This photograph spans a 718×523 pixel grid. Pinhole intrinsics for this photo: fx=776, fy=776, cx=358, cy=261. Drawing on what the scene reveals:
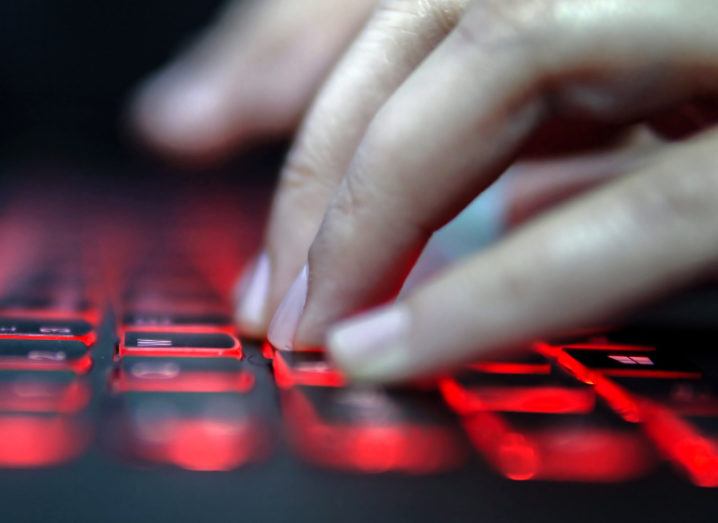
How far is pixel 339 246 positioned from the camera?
56 centimetres

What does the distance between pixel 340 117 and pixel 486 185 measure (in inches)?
7.3

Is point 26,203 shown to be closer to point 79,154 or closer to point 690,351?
point 79,154

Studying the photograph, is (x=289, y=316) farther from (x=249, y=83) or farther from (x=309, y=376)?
(x=249, y=83)

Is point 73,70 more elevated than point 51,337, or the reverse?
point 73,70

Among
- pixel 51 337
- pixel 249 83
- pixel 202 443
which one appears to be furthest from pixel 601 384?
pixel 249 83

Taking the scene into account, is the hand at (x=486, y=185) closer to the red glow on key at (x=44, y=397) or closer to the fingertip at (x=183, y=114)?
the red glow on key at (x=44, y=397)

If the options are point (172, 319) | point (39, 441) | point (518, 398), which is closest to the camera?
point (39, 441)

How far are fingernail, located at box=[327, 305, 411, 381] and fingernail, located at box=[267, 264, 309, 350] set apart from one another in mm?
108

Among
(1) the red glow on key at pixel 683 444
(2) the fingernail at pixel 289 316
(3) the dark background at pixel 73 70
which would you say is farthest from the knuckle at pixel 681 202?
(3) the dark background at pixel 73 70

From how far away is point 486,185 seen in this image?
566mm

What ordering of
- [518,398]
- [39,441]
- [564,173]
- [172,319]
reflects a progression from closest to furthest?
[39,441] → [518,398] → [172,319] → [564,173]

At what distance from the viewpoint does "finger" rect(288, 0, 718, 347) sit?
1.71ft

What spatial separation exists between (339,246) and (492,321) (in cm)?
15

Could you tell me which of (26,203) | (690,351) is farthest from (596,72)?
(26,203)
